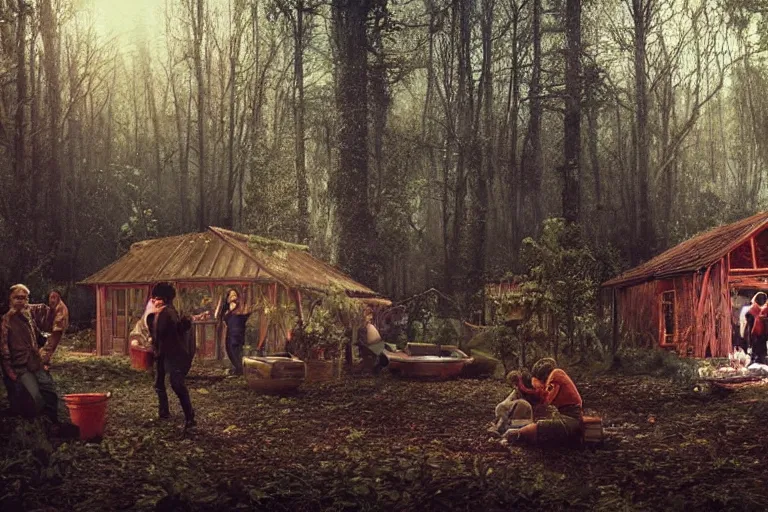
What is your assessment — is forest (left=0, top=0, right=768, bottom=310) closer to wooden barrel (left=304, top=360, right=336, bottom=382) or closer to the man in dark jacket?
wooden barrel (left=304, top=360, right=336, bottom=382)

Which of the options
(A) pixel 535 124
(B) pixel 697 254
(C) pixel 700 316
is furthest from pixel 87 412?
(A) pixel 535 124

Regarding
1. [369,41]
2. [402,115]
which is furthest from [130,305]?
[402,115]

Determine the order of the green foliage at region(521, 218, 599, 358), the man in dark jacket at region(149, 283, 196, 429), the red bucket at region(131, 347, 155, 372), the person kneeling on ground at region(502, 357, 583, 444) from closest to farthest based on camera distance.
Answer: the person kneeling on ground at region(502, 357, 583, 444), the man in dark jacket at region(149, 283, 196, 429), the red bucket at region(131, 347, 155, 372), the green foliage at region(521, 218, 599, 358)

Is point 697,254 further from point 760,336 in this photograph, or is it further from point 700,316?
point 760,336

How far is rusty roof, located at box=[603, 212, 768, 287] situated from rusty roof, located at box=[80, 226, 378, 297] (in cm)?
696

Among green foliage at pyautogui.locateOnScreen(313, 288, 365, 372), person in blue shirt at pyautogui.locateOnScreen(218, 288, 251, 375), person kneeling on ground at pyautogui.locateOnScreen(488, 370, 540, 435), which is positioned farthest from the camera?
green foliage at pyautogui.locateOnScreen(313, 288, 365, 372)

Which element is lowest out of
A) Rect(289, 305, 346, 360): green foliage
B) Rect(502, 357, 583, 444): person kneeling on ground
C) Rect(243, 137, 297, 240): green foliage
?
Rect(502, 357, 583, 444): person kneeling on ground

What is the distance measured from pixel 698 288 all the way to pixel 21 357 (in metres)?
14.3

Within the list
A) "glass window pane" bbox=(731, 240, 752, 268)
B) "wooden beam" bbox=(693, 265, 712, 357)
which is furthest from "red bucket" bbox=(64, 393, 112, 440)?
"glass window pane" bbox=(731, 240, 752, 268)

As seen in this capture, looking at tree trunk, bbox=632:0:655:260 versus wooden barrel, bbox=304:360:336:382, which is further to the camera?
tree trunk, bbox=632:0:655:260

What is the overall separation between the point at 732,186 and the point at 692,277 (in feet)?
96.6

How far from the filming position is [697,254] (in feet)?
58.2

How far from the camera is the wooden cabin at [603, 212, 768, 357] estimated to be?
1672 centimetres

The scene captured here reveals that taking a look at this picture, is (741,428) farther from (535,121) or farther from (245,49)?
(245,49)
